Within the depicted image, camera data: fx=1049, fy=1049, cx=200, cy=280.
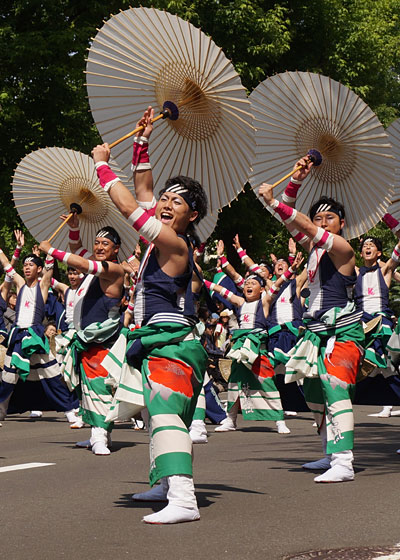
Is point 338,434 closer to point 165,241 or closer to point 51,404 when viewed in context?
point 165,241

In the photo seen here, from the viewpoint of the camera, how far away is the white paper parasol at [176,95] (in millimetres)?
7598

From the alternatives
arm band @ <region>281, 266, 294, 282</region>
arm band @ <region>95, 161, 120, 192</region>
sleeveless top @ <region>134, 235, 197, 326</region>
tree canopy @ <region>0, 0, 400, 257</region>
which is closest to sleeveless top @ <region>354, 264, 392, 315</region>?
arm band @ <region>281, 266, 294, 282</region>

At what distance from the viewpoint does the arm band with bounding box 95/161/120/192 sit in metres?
6.21

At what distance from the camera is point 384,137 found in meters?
8.36

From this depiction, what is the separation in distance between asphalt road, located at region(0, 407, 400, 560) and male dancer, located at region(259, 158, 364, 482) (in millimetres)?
398

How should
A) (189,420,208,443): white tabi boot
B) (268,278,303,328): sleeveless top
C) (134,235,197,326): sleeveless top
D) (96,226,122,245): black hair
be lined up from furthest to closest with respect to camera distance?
1. (268,278,303,328): sleeveless top
2. (189,420,208,443): white tabi boot
3. (96,226,122,245): black hair
4. (134,235,197,326): sleeveless top

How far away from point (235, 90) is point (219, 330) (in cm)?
1198

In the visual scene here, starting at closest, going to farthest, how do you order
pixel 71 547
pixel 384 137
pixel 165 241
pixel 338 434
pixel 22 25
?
pixel 71 547, pixel 165 241, pixel 338 434, pixel 384 137, pixel 22 25

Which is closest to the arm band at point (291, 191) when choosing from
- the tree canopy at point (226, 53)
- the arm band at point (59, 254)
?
the arm band at point (59, 254)

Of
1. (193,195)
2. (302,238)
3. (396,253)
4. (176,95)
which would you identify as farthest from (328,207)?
(396,253)

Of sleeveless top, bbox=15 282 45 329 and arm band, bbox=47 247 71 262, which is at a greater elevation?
sleeveless top, bbox=15 282 45 329

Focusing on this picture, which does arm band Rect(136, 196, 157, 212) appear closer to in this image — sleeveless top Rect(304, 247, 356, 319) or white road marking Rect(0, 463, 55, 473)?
sleeveless top Rect(304, 247, 356, 319)

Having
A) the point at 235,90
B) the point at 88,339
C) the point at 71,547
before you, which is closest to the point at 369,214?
the point at 235,90

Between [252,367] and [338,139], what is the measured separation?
4.49 metres
